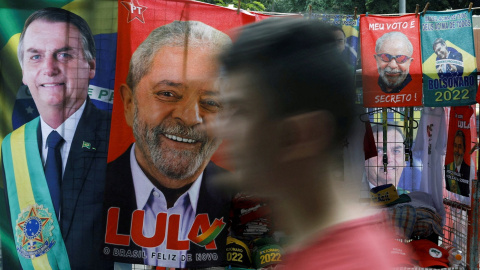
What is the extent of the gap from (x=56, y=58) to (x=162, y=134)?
3.23 feet

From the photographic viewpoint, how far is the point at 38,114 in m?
4.23

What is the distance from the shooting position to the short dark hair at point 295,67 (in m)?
1.16

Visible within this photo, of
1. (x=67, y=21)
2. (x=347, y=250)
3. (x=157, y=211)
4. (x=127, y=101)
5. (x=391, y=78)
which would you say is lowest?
(x=157, y=211)

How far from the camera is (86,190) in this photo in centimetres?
427

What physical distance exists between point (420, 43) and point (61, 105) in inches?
117

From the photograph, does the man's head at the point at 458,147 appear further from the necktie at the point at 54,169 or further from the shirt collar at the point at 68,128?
the necktie at the point at 54,169

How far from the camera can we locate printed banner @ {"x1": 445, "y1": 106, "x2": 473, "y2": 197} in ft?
16.9

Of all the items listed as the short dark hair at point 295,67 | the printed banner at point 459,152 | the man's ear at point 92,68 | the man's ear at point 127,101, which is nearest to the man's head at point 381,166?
the printed banner at point 459,152

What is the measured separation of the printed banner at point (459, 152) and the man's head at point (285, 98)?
4.35 m

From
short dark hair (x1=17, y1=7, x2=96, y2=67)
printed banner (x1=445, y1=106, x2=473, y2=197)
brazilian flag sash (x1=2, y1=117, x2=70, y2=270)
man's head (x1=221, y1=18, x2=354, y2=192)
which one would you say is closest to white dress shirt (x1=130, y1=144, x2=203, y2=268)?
brazilian flag sash (x1=2, y1=117, x2=70, y2=270)

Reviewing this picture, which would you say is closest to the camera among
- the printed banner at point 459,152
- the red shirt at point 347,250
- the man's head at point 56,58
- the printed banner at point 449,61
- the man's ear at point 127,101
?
the red shirt at point 347,250

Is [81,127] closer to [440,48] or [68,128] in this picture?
[68,128]

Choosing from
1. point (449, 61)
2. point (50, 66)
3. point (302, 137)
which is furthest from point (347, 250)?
point (449, 61)

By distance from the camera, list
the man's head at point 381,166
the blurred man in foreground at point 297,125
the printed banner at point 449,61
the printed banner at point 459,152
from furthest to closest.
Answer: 1. the man's head at point 381,166
2. the printed banner at point 459,152
3. the printed banner at point 449,61
4. the blurred man in foreground at point 297,125
